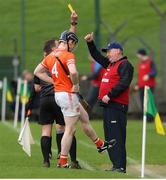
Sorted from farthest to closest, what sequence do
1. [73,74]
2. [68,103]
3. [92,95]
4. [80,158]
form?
[92,95]
[80,158]
[68,103]
[73,74]

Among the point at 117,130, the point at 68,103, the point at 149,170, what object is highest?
the point at 68,103

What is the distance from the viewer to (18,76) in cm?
3391

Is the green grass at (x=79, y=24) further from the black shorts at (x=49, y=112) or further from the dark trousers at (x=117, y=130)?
the dark trousers at (x=117, y=130)

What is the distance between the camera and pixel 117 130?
50.4ft

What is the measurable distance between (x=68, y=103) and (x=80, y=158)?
11.8ft

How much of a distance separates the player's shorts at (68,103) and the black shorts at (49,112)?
975mm

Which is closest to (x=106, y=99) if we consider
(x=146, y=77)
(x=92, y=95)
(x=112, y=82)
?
(x=112, y=82)

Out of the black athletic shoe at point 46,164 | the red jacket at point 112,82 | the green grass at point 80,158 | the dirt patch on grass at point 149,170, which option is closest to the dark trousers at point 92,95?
the green grass at point 80,158

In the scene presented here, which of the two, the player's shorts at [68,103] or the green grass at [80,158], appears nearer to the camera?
the green grass at [80,158]

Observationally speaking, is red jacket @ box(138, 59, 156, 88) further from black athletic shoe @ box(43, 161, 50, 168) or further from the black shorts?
black athletic shoe @ box(43, 161, 50, 168)

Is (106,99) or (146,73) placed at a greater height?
(146,73)

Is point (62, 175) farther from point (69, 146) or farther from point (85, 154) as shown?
point (85, 154)

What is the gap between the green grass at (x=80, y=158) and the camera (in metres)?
13.6

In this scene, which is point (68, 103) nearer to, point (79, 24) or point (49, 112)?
point (49, 112)
